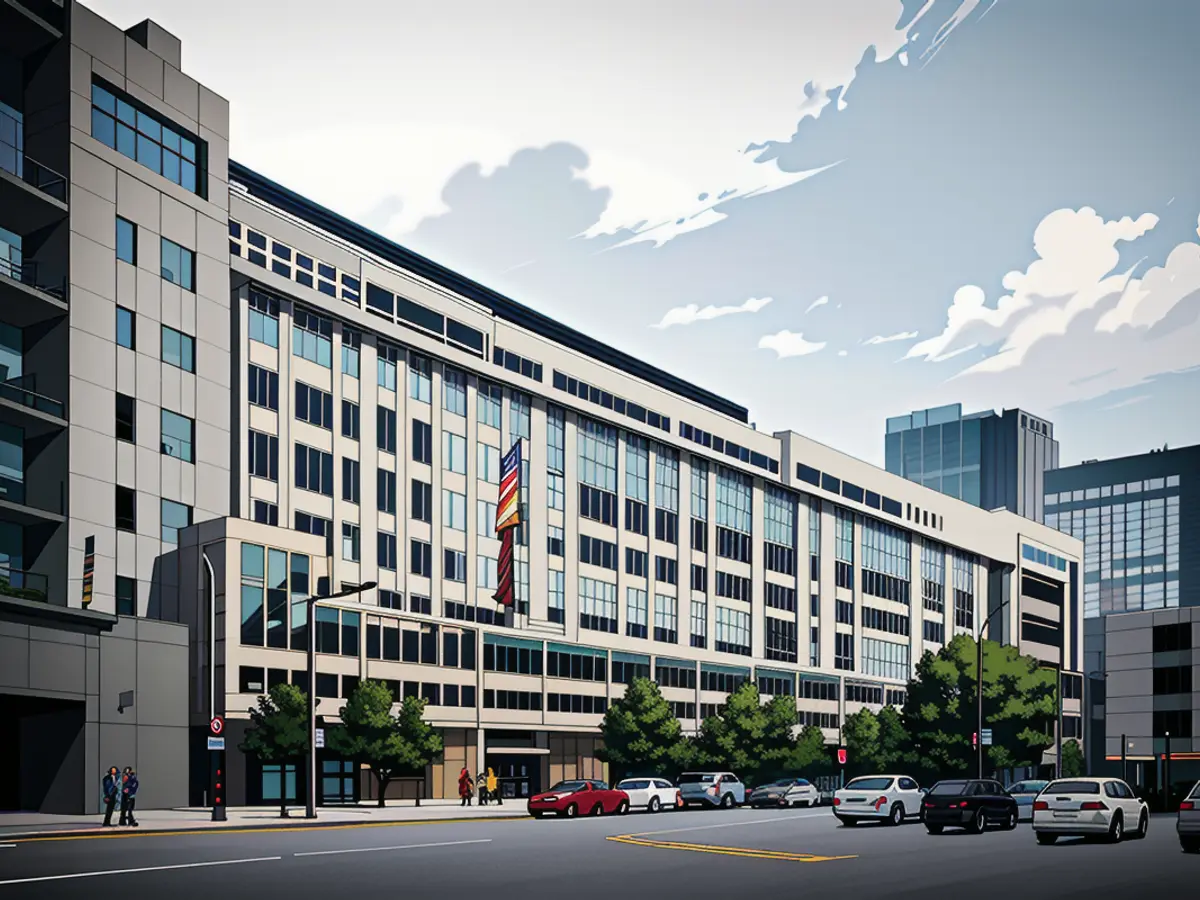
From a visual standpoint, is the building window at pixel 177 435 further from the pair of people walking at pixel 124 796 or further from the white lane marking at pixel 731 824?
the white lane marking at pixel 731 824

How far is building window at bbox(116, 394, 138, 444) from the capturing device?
57.4 meters

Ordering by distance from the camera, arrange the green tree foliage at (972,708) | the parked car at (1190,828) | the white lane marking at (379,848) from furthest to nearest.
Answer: the green tree foliage at (972,708) → the parked car at (1190,828) → the white lane marking at (379,848)

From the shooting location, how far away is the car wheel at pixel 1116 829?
1448 inches

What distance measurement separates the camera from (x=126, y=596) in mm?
57594

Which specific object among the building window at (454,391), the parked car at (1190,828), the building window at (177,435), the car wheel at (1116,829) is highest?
the building window at (454,391)

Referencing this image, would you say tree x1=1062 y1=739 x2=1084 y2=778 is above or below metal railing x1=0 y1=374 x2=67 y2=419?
below

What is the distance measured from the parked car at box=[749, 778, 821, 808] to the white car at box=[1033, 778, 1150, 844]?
3043 cm

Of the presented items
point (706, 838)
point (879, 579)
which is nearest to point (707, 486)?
point (879, 579)

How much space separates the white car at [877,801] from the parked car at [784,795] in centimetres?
2093

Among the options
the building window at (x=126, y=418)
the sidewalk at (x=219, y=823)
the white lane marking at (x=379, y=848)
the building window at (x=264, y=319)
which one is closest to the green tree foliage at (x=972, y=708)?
A: the sidewalk at (x=219, y=823)

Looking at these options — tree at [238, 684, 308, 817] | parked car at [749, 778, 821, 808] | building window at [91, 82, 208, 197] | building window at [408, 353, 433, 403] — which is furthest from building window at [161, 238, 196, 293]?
parked car at [749, 778, 821, 808]

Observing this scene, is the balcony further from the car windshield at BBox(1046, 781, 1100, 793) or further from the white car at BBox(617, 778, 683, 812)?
the car windshield at BBox(1046, 781, 1100, 793)

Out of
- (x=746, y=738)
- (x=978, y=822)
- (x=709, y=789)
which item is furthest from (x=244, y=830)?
(x=746, y=738)

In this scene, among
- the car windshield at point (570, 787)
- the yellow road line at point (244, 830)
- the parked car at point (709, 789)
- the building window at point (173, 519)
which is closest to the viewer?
the yellow road line at point (244, 830)
